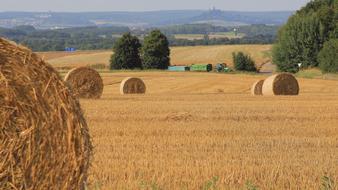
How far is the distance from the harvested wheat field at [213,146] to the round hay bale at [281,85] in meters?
7.24

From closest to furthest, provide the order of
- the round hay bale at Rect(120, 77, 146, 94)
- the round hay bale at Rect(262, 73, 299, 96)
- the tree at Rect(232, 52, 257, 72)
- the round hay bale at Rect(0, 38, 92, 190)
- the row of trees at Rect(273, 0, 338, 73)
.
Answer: the round hay bale at Rect(0, 38, 92, 190) < the round hay bale at Rect(262, 73, 299, 96) < the round hay bale at Rect(120, 77, 146, 94) < the row of trees at Rect(273, 0, 338, 73) < the tree at Rect(232, 52, 257, 72)

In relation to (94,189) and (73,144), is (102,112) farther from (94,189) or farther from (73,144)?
(73,144)

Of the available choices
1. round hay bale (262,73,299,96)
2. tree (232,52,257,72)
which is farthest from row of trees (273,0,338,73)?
round hay bale (262,73,299,96)

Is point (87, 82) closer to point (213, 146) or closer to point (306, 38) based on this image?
point (213, 146)

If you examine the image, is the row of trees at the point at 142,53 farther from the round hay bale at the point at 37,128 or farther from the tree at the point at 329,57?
the round hay bale at the point at 37,128

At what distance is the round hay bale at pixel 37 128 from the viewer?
6.53 m

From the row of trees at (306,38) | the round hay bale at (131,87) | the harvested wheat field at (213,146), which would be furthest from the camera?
the row of trees at (306,38)

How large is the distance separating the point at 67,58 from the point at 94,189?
82.7m

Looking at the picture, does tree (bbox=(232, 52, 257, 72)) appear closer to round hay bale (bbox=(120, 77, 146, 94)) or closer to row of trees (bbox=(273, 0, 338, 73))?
row of trees (bbox=(273, 0, 338, 73))

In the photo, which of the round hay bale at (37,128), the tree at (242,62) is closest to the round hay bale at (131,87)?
the round hay bale at (37,128)

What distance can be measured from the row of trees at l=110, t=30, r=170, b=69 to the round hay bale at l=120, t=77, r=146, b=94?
1594 inches

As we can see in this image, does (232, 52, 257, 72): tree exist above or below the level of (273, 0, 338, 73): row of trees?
below

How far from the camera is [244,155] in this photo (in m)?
10.6

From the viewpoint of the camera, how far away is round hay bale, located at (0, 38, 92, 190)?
6.53 meters
